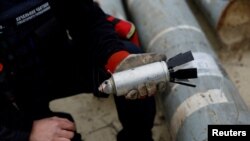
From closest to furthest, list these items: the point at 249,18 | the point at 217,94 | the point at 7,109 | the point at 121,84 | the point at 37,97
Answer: the point at 121,84 → the point at 7,109 → the point at 37,97 → the point at 217,94 → the point at 249,18

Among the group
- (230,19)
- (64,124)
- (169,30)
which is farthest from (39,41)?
(230,19)

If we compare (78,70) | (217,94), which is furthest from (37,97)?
(217,94)

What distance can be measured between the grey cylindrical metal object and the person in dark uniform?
0.66 m

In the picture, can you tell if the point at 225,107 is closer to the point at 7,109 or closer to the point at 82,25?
the point at 82,25

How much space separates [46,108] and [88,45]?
28cm

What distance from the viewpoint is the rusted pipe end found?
7.32 ft

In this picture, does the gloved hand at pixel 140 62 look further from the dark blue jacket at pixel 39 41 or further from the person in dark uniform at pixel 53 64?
the dark blue jacket at pixel 39 41

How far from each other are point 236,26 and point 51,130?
1.34 m

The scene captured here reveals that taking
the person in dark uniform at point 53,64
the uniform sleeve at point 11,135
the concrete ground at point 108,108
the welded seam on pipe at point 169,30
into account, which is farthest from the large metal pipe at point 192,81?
the uniform sleeve at point 11,135

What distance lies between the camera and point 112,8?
2.25 m

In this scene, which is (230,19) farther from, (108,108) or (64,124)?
(64,124)

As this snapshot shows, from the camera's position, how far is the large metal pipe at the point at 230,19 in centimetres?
220

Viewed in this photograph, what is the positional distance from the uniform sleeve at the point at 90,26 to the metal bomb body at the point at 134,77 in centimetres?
22

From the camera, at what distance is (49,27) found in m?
1.40
